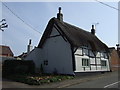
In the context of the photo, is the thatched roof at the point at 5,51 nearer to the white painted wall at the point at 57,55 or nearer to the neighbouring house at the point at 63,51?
the neighbouring house at the point at 63,51

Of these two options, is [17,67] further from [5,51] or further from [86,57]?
[5,51]

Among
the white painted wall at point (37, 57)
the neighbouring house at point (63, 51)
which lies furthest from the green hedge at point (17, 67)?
the neighbouring house at point (63, 51)

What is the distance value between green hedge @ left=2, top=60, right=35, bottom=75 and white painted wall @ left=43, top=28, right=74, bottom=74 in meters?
2.67

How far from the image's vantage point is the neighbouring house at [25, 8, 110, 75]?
1060 inches

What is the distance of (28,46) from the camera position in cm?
4269

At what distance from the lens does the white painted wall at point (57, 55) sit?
27.0 meters

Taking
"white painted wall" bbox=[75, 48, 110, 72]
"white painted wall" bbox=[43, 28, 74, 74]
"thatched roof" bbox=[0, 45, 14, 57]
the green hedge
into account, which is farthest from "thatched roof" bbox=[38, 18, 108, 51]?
"thatched roof" bbox=[0, 45, 14, 57]

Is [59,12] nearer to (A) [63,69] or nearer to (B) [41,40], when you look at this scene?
(B) [41,40]

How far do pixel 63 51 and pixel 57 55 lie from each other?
1161 millimetres

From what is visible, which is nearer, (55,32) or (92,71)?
(55,32)

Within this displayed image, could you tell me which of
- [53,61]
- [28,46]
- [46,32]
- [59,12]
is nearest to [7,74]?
[53,61]

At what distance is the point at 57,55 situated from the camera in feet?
92.8

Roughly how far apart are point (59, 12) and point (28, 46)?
565 inches

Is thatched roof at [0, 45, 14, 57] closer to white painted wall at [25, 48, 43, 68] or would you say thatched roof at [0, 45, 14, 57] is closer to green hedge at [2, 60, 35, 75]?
white painted wall at [25, 48, 43, 68]
